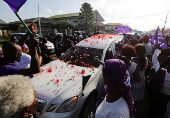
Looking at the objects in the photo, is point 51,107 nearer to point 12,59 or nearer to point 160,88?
point 12,59

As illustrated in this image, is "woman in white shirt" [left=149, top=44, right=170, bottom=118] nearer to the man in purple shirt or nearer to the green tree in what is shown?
the man in purple shirt

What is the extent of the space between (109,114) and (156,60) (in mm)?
2242

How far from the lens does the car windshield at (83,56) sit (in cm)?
370

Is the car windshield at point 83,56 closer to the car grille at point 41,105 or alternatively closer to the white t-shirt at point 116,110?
the car grille at point 41,105

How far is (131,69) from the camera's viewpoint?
99.7 inches

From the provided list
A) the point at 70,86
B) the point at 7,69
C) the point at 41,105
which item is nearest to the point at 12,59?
the point at 7,69

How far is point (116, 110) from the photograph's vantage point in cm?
119

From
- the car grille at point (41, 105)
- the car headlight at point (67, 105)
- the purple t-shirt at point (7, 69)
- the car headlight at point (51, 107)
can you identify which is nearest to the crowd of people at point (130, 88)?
the car headlight at point (67, 105)

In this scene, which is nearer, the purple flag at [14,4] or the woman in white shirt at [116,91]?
the woman in white shirt at [116,91]

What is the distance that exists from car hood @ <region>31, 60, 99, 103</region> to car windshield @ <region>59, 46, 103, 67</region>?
23cm

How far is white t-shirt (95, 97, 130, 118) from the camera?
3.84 ft

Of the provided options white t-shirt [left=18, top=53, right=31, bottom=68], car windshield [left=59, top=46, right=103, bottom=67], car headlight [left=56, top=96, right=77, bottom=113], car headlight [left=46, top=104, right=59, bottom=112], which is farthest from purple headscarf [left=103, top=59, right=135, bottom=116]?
white t-shirt [left=18, top=53, right=31, bottom=68]

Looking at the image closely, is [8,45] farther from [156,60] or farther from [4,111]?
[156,60]

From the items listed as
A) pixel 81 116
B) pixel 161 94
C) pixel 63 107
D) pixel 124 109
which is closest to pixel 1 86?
pixel 124 109
